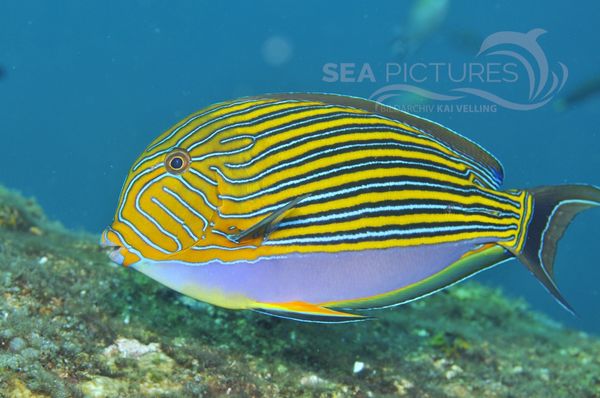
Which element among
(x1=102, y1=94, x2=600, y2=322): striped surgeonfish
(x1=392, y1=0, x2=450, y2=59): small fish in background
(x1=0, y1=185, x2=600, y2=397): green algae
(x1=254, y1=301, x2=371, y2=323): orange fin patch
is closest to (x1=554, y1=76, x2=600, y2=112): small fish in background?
(x1=392, y1=0, x2=450, y2=59): small fish in background

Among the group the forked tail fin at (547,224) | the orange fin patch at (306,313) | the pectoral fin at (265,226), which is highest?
the forked tail fin at (547,224)

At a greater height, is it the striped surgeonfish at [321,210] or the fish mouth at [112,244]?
the striped surgeonfish at [321,210]

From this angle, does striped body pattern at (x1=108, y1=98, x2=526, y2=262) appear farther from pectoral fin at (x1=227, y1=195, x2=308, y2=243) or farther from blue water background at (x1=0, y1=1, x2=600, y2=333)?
blue water background at (x1=0, y1=1, x2=600, y2=333)

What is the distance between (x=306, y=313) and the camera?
1883mm

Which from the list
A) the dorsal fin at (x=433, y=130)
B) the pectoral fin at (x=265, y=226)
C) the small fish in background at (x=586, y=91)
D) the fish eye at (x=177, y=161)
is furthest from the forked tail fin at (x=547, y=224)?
the small fish in background at (x=586, y=91)

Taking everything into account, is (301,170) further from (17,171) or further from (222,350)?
(17,171)

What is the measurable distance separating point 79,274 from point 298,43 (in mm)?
102798

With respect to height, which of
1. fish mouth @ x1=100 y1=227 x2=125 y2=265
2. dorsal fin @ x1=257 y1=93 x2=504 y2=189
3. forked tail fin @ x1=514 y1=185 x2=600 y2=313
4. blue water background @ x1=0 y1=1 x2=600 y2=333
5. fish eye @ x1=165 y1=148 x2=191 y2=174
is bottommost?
fish mouth @ x1=100 y1=227 x2=125 y2=265

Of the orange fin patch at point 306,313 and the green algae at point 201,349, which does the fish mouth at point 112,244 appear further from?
the green algae at point 201,349

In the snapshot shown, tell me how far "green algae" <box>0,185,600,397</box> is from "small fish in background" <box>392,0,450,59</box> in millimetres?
11004

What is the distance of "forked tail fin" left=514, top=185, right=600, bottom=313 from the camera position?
85.4 inches

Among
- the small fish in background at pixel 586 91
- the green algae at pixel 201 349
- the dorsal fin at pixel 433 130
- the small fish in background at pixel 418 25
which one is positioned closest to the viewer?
the dorsal fin at pixel 433 130

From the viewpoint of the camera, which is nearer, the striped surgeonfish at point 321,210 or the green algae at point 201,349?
the striped surgeonfish at point 321,210

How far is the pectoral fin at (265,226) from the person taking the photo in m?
1.86
